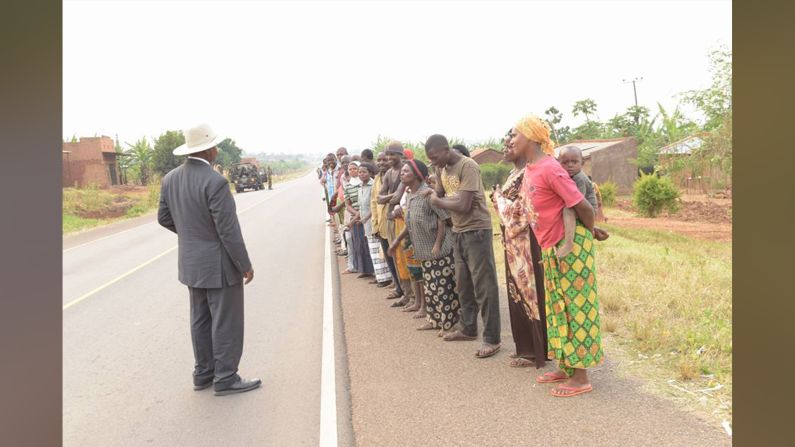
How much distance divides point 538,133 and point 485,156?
39.7 m

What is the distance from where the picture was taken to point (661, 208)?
23453 millimetres

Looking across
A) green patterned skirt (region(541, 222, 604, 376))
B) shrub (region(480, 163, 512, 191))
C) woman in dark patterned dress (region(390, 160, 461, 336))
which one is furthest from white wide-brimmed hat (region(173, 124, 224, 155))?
shrub (region(480, 163, 512, 191))

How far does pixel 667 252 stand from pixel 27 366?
12135mm

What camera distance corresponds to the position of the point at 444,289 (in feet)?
22.0

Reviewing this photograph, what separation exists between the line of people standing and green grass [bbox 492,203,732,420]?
80 centimetres

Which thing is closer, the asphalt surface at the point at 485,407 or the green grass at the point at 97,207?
the asphalt surface at the point at 485,407

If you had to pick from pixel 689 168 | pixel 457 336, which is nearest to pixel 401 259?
pixel 457 336

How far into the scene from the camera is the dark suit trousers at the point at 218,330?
5.40m

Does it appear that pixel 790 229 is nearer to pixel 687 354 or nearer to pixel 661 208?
pixel 687 354

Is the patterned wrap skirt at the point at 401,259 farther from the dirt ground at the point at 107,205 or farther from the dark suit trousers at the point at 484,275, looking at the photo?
the dirt ground at the point at 107,205

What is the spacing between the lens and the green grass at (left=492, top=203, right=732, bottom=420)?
523 cm

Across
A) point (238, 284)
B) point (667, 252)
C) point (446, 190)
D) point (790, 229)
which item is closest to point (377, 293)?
point (446, 190)

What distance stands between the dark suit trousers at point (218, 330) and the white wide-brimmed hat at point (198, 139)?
1.07 meters

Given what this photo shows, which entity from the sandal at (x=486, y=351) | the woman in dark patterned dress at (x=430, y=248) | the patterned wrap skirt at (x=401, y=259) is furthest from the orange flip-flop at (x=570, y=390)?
the patterned wrap skirt at (x=401, y=259)
